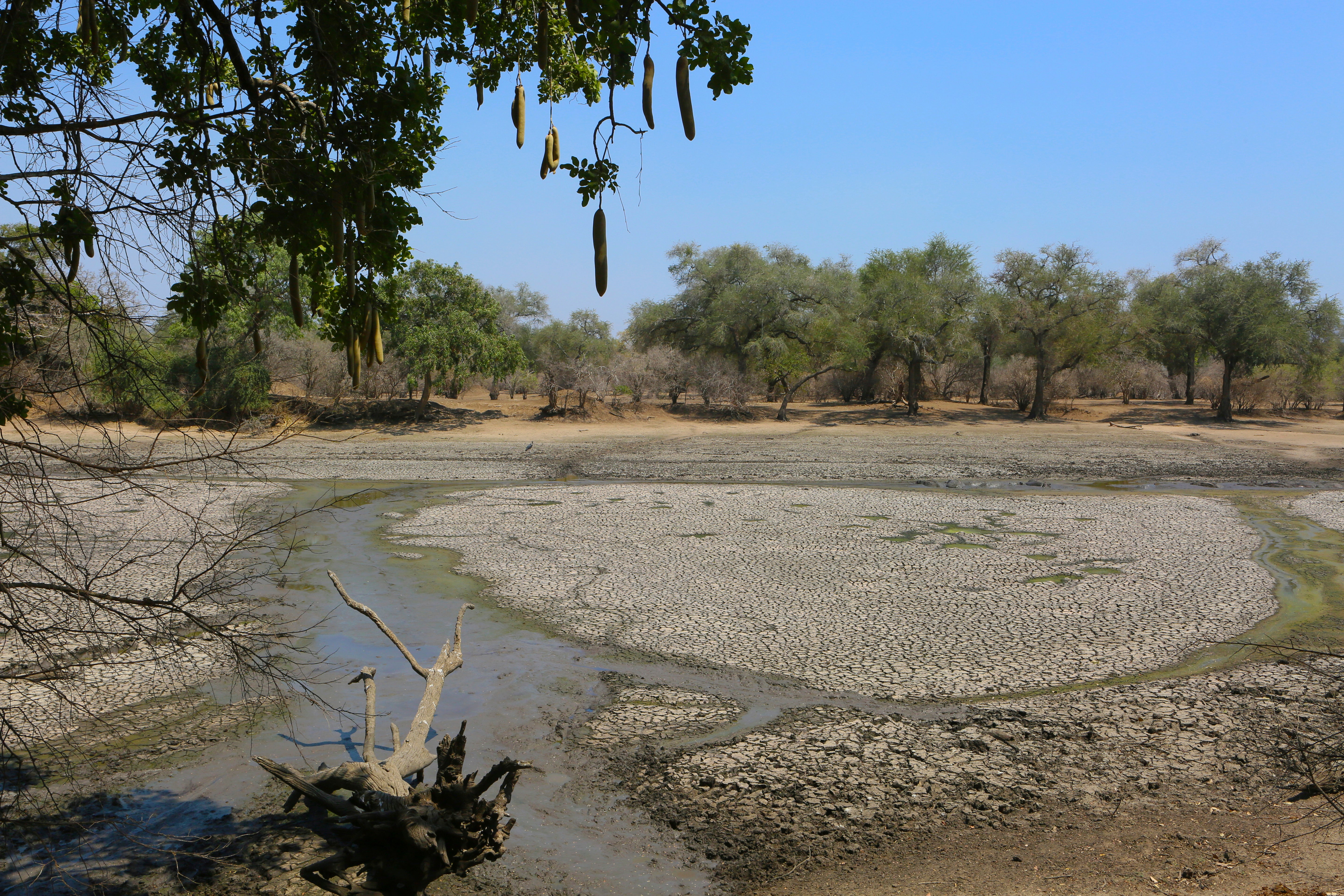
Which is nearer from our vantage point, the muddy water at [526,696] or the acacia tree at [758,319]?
the muddy water at [526,696]

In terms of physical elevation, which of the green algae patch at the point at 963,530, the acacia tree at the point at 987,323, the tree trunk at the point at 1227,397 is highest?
the acacia tree at the point at 987,323

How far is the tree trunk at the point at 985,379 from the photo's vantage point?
4241 centimetres

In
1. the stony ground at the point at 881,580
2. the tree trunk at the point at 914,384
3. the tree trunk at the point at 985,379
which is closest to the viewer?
the stony ground at the point at 881,580

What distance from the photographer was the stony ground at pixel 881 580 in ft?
23.9

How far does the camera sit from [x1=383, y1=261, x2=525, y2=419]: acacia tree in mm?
30172

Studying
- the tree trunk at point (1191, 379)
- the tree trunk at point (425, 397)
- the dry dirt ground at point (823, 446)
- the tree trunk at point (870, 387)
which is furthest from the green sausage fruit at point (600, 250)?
the tree trunk at point (1191, 379)

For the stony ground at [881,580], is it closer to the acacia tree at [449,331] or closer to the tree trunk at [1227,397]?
the acacia tree at [449,331]

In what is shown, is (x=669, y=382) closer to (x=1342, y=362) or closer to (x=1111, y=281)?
(x=1111, y=281)

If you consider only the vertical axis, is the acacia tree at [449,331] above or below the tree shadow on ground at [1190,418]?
above

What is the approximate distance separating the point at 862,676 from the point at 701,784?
214 cm

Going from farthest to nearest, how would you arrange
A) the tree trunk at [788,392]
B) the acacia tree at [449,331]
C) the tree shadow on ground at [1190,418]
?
the tree trunk at [788,392] → the tree shadow on ground at [1190,418] → the acacia tree at [449,331]

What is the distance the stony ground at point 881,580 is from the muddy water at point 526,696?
1.15ft

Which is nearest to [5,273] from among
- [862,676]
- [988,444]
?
[862,676]

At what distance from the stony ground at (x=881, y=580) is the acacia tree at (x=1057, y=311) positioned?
836 inches
